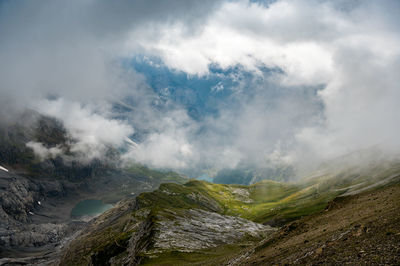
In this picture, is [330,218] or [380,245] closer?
[380,245]

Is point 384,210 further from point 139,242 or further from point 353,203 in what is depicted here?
point 139,242

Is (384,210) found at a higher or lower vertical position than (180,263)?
higher

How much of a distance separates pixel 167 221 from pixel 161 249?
108ft

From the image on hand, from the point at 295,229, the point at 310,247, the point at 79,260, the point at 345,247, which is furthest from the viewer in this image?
the point at 79,260

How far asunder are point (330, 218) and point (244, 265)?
67.5 ft

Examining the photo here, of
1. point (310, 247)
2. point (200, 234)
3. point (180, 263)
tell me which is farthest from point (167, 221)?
point (310, 247)

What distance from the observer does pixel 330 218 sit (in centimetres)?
5088

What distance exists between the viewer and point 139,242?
327 ft

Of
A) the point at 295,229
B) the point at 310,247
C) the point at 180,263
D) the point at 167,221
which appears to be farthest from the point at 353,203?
the point at 167,221

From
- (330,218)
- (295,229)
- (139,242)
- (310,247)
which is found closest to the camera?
(310,247)

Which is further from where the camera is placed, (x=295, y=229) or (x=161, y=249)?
(x=161, y=249)

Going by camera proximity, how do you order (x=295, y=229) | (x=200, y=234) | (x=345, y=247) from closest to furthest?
(x=345, y=247)
(x=295, y=229)
(x=200, y=234)

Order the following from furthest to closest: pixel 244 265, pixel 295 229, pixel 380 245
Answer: pixel 295 229, pixel 244 265, pixel 380 245

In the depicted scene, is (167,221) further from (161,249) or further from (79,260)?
(79,260)
